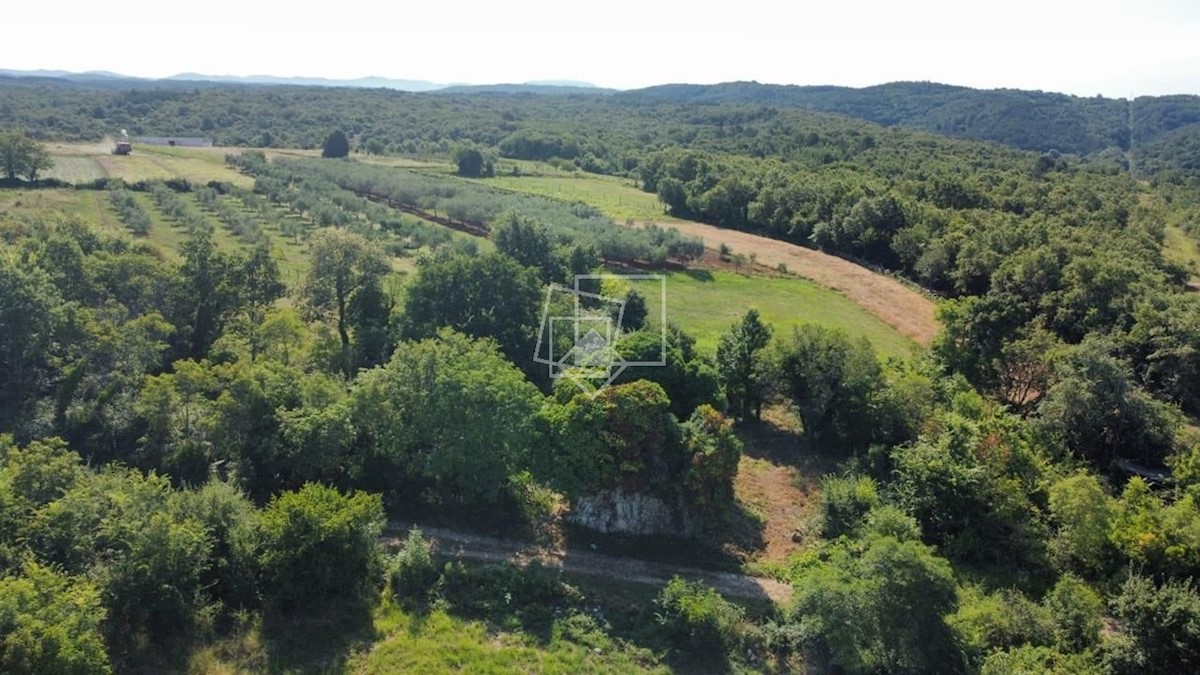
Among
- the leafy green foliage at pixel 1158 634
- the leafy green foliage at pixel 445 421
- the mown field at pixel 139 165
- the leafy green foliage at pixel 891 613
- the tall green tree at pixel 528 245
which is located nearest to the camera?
the leafy green foliage at pixel 1158 634

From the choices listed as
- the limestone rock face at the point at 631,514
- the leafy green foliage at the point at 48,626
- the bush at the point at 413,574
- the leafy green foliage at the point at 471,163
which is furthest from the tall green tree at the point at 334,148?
the leafy green foliage at the point at 48,626

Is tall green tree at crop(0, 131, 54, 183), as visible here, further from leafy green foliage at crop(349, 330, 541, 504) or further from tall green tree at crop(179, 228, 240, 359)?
leafy green foliage at crop(349, 330, 541, 504)

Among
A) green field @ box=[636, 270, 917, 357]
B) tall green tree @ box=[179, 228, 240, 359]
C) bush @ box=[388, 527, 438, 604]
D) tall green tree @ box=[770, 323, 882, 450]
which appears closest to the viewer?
bush @ box=[388, 527, 438, 604]

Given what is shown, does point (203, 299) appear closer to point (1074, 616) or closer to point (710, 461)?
point (710, 461)

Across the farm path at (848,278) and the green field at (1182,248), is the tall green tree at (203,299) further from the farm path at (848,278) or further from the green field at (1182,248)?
the green field at (1182,248)

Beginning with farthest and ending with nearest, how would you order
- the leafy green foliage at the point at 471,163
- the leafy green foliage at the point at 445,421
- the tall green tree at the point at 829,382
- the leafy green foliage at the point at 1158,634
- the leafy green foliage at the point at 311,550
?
the leafy green foliage at the point at 471,163 < the tall green tree at the point at 829,382 < the leafy green foliage at the point at 445,421 < the leafy green foliage at the point at 311,550 < the leafy green foliage at the point at 1158,634

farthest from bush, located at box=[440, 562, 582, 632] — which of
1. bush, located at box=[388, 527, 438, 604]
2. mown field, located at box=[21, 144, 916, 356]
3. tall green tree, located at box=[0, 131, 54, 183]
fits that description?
tall green tree, located at box=[0, 131, 54, 183]
